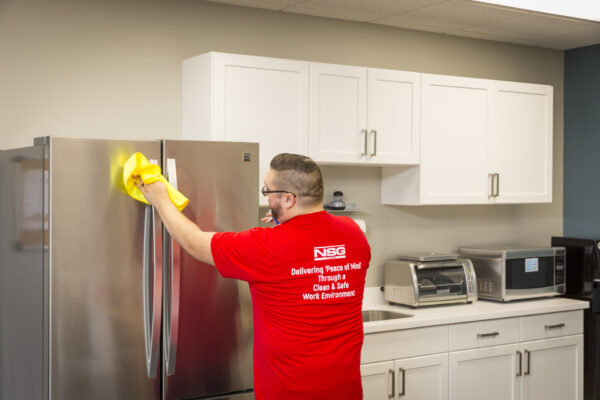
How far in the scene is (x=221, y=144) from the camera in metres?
2.78

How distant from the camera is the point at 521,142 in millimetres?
4430

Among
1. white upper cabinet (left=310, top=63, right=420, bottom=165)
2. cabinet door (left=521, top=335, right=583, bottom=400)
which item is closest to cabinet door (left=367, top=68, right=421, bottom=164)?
white upper cabinet (left=310, top=63, right=420, bottom=165)

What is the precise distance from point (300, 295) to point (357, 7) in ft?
6.87

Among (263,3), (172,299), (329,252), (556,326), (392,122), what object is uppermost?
(263,3)

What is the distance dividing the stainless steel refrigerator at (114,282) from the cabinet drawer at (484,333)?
55.7 inches

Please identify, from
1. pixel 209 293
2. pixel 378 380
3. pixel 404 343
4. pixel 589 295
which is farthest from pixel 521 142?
pixel 209 293

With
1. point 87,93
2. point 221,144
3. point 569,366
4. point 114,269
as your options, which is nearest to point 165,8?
point 87,93

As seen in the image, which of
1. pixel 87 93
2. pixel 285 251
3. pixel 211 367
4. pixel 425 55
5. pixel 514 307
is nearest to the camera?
pixel 285 251

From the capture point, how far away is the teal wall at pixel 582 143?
16.1 feet

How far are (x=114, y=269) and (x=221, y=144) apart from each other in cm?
63

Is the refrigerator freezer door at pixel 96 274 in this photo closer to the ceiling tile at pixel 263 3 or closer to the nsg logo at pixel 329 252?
the nsg logo at pixel 329 252

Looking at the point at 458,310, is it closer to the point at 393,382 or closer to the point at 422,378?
the point at 422,378

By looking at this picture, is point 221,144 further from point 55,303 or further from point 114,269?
point 55,303

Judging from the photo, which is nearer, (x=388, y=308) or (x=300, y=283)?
(x=300, y=283)
